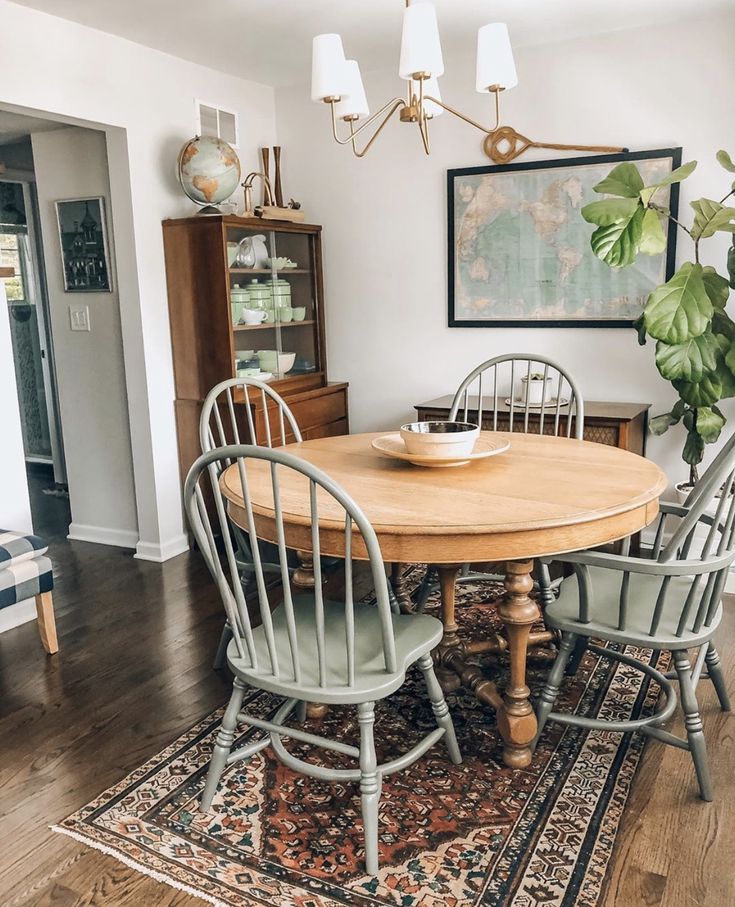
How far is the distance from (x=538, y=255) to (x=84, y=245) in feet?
7.28

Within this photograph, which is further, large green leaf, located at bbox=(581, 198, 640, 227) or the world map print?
the world map print

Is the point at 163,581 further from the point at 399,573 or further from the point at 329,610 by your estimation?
the point at 329,610

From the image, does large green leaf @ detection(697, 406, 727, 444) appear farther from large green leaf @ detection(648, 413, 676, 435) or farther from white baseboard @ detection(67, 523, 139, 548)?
white baseboard @ detection(67, 523, 139, 548)

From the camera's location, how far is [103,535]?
4328mm

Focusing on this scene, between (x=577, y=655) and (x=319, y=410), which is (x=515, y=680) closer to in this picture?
(x=577, y=655)

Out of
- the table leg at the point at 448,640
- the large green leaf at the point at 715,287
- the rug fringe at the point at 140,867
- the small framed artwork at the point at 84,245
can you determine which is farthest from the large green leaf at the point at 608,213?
the rug fringe at the point at 140,867

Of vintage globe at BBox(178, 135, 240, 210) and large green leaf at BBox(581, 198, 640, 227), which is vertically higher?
vintage globe at BBox(178, 135, 240, 210)

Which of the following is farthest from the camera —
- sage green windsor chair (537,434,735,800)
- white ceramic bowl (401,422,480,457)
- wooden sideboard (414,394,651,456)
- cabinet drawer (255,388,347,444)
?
cabinet drawer (255,388,347,444)

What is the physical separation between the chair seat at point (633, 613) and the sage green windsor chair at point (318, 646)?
0.36m

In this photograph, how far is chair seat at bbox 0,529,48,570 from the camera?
2853 millimetres

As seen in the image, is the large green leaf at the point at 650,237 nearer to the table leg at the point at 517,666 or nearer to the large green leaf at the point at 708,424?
the large green leaf at the point at 708,424

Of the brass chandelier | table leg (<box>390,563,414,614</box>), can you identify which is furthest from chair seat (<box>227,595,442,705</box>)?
the brass chandelier

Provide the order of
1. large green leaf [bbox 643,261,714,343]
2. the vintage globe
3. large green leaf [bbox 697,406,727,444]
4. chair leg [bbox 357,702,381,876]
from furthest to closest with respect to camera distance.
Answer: the vintage globe < large green leaf [bbox 697,406,727,444] < large green leaf [bbox 643,261,714,343] < chair leg [bbox 357,702,381,876]

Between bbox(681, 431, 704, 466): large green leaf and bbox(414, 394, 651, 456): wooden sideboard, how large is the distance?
9.0 inches
